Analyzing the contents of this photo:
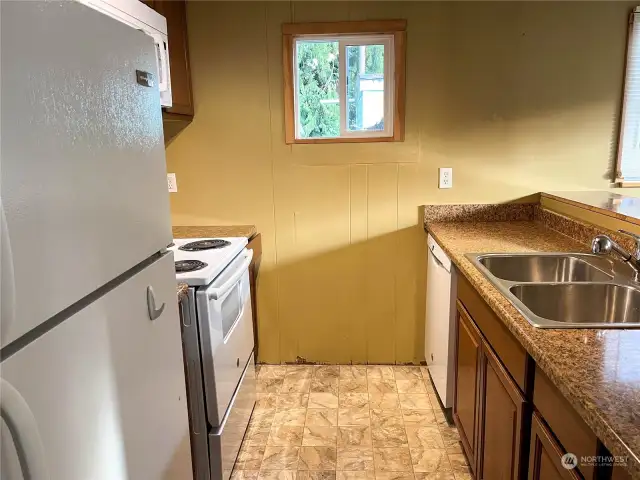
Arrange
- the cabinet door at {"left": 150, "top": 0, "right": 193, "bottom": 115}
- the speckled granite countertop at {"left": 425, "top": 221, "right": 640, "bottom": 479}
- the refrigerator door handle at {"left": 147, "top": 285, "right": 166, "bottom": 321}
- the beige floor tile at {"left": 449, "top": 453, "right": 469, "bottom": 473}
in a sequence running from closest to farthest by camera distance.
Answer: the speckled granite countertop at {"left": 425, "top": 221, "right": 640, "bottom": 479} < the refrigerator door handle at {"left": 147, "top": 285, "right": 166, "bottom": 321} < the beige floor tile at {"left": 449, "top": 453, "right": 469, "bottom": 473} < the cabinet door at {"left": 150, "top": 0, "right": 193, "bottom": 115}

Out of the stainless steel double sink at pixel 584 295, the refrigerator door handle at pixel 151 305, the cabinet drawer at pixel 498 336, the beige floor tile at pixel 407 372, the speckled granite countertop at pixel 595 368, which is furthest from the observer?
the beige floor tile at pixel 407 372

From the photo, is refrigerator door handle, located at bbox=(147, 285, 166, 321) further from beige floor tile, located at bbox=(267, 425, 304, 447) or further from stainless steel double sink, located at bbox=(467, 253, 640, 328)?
beige floor tile, located at bbox=(267, 425, 304, 447)

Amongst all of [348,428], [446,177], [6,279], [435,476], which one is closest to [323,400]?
[348,428]

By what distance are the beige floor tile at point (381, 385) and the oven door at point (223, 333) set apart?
83 cm

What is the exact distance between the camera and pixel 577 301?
1.68 meters

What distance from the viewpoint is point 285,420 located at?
8.17 feet

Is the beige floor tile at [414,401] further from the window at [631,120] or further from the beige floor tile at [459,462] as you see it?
the window at [631,120]

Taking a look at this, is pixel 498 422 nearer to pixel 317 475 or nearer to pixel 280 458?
pixel 317 475

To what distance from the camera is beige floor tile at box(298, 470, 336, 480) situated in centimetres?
206

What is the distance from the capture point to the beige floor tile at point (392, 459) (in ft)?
6.90

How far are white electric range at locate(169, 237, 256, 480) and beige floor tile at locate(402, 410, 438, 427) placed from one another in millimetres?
840

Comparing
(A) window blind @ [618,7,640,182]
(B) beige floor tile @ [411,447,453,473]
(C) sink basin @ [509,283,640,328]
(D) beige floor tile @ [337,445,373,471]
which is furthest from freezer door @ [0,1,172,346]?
(A) window blind @ [618,7,640,182]

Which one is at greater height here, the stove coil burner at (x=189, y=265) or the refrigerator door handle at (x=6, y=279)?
the refrigerator door handle at (x=6, y=279)

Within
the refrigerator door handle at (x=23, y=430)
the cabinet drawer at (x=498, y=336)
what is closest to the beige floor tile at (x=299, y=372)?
the cabinet drawer at (x=498, y=336)
